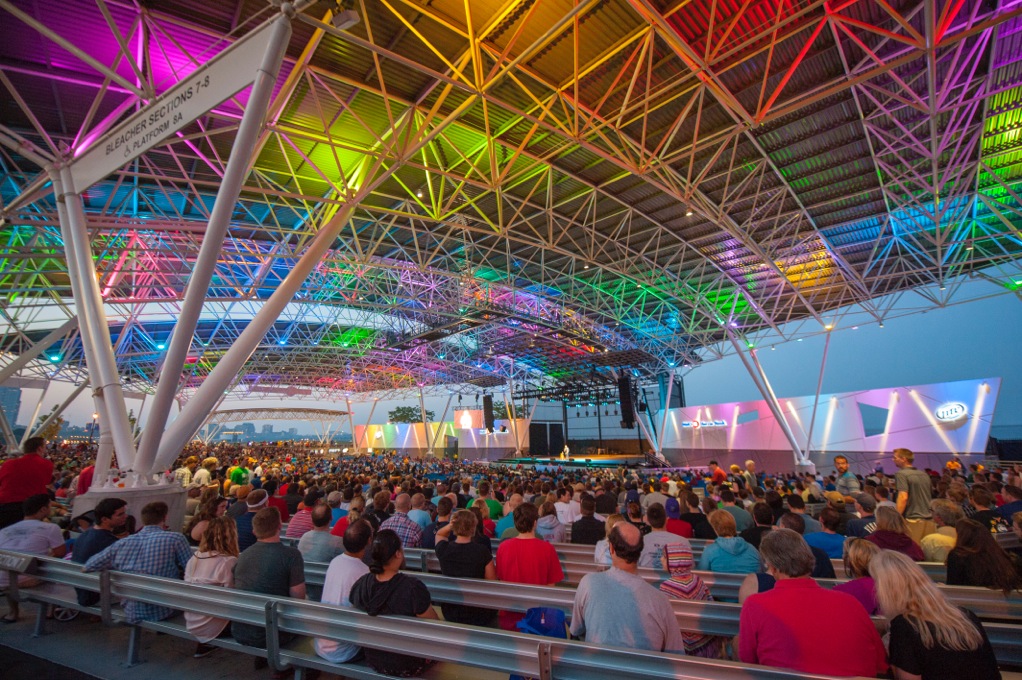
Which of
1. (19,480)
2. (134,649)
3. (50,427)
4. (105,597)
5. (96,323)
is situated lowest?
(134,649)

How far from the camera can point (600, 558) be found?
4.48 metres

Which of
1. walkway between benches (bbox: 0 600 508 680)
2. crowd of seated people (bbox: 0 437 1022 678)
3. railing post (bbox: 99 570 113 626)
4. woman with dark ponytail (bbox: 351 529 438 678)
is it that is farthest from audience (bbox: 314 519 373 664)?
railing post (bbox: 99 570 113 626)

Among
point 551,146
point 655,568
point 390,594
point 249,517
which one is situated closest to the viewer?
point 390,594

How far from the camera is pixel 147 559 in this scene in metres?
4.18

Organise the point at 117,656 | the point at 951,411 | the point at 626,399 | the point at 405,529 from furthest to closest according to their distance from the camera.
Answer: the point at 626,399 < the point at 951,411 < the point at 405,529 < the point at 117,656

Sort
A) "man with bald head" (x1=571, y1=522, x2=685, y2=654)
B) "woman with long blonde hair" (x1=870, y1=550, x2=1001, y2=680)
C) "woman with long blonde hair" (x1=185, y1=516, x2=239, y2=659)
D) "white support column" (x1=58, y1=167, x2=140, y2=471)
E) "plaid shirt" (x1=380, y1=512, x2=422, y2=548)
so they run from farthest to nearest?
"white support column" (x1=58, y1=167, x2=140, y2=471) < "plaid shirt" (x1=380, y1=512, x2=422, y2=548) < "woman with long blonde hair" (x1=185, y1=516, x2=239, y2=659) < "man with bald head" (x1=571, y1=522, x2=685, y2=654) < "woman with long blonde hair" (x1=870, y1=550, x2=1001, y2=680)

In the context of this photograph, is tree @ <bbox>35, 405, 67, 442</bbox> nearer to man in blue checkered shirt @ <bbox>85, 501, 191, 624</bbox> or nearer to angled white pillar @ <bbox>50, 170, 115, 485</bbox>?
angled white pillar @ <bbox>50, 170, 115, 485</bbox>

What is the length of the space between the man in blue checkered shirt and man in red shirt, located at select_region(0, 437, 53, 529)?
2.99 m

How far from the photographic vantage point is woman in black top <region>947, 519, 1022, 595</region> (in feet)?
9.87

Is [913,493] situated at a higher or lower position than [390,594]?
higher

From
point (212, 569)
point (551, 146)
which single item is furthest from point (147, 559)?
point (551, 146)

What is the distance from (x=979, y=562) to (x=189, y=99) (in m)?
9.49

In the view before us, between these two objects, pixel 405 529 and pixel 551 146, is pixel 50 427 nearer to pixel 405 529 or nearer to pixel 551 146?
pixel 551 146

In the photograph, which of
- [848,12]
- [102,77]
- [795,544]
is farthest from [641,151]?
[102,77]
